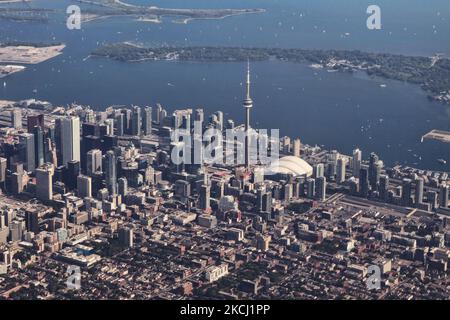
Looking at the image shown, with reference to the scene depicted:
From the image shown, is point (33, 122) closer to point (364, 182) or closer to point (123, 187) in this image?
point (123, 187)

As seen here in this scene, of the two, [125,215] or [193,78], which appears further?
[193,78]

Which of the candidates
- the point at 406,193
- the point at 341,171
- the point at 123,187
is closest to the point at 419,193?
the point at 406,193

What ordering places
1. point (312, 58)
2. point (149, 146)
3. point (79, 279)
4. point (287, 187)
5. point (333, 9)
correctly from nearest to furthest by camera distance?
point (79, 279) → point (287, 187) → point (149, 146) → point (312, 58) → point (333, 9)

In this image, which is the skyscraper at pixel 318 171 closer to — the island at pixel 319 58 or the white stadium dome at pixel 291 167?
the white stadium dome at pixel 291 167

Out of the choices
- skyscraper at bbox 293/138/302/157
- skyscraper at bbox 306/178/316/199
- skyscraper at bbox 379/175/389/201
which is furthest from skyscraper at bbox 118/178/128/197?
skyscraper at bbox 379/175/389/201

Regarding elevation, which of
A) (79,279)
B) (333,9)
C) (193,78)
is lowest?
(79,279)

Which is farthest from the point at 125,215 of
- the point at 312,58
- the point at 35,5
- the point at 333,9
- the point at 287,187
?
the point at 333,9

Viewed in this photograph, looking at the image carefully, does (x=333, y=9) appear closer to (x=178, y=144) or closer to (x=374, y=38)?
(x=374, y=38)
